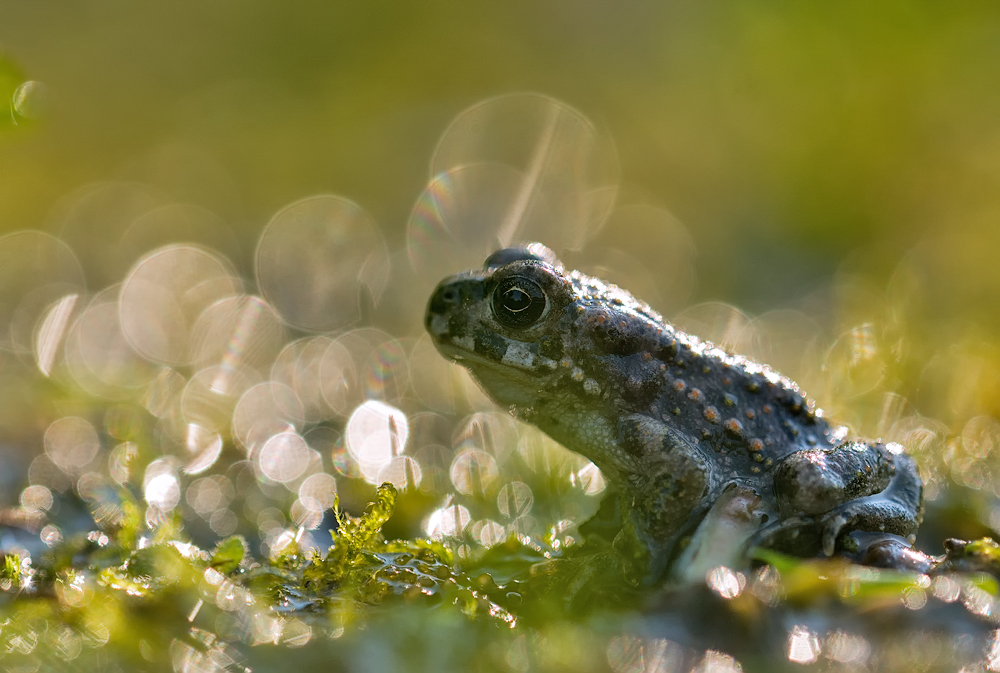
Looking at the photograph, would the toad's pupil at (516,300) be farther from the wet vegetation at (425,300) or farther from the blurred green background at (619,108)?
the blurred green background at (619,108)

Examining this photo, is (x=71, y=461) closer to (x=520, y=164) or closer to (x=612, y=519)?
(x=612, y=519)

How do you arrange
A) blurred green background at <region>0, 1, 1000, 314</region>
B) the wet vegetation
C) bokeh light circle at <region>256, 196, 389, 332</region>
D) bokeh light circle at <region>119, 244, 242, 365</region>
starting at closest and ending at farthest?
the wet vegetation
bokeh light circle at <region>119, 244, 242, 365</region>
bokeh light circle at <region>256, 196, 389, 332</region>
blurred green background at <region>0, 1, 1000, 314</region>

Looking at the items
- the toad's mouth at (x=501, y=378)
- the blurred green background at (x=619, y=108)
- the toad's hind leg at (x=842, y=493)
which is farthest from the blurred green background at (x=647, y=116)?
the toad's mouth at (x=501, y=378)

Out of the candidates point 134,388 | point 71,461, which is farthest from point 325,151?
point 71,461

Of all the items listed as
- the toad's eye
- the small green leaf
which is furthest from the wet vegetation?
the toad's eye

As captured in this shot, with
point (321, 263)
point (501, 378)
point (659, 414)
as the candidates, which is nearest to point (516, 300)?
point (501, 378)

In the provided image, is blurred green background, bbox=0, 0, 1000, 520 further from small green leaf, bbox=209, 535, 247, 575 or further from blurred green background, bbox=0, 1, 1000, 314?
small green leaf, bbox=209, 535, 247, 575

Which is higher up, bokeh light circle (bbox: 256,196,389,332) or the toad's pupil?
bokeh light circle (bbox: 256,196,389,332)
